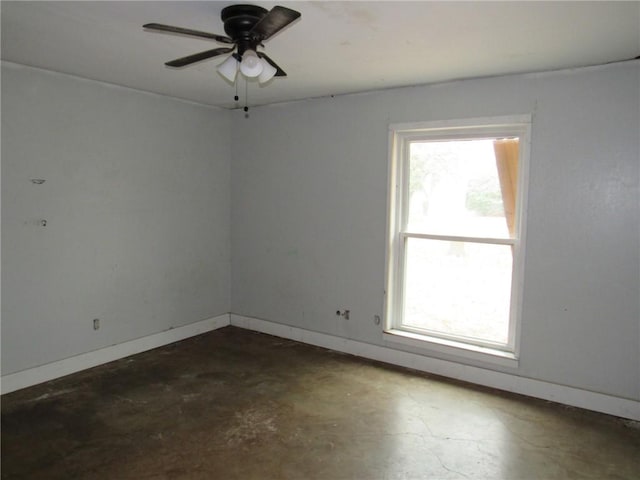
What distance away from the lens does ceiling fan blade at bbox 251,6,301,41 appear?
179cm

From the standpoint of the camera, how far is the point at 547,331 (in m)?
3.37

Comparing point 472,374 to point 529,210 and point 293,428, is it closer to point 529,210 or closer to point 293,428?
point 529,210

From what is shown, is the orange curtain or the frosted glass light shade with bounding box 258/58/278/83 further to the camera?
the orange curtain

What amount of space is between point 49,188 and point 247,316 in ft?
8.05

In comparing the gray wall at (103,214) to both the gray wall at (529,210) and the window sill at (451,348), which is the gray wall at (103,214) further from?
the window sill at (451,348)

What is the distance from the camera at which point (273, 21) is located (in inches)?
75.0

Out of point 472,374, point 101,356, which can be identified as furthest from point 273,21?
point 101,356

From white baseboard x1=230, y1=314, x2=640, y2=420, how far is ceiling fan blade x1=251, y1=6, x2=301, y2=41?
299 cm

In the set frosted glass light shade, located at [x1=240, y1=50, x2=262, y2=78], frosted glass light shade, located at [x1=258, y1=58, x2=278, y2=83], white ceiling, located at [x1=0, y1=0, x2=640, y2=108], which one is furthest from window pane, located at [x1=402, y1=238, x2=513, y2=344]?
frosted glass light shade, located at [x1=240, y1=50, x2=262, y2=78]

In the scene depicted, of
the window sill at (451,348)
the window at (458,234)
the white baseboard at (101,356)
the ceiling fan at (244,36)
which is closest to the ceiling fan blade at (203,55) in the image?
the ceiling fan at (244,36)

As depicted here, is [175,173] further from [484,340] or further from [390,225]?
[484,340]

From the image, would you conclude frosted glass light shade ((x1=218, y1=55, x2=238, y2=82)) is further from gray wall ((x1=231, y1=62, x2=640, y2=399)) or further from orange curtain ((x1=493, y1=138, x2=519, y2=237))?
orange curtain ((x1=493, y1=138, x2=519, y2=237))

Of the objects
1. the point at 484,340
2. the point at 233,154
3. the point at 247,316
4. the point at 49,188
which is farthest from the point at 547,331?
the point at 49,188

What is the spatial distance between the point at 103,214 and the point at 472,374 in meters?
3.52
